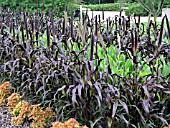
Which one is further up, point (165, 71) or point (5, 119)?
point (165, 71)

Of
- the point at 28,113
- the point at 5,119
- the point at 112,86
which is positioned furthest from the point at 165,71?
the point at 5,119

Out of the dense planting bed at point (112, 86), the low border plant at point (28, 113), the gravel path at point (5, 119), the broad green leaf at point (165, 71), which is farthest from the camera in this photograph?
the gravel path at point (5, 119)

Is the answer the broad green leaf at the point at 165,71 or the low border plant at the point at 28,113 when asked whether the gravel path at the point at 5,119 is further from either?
the broad green leaf at the point at 165,71

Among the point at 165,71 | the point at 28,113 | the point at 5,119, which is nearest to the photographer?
the point at 165,71

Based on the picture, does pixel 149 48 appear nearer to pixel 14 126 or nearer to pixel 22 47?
pixel 22 47

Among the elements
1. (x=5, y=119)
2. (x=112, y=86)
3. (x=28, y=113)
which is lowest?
(x=5, y=119)

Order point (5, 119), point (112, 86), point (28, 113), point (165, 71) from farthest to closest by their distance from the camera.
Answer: point (5, 119) → point (28, 113) → point (165, 71) → point (112, 86)

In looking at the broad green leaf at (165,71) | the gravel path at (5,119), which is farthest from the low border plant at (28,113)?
the broad green leaf at (165,71)

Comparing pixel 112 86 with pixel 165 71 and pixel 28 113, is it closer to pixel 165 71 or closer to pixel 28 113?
pixel 165 71

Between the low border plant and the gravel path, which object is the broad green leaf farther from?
the gravel path

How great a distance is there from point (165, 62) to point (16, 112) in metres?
1.78

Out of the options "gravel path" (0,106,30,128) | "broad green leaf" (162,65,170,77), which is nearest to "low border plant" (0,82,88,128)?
"gravel path" (0,106,30,128)

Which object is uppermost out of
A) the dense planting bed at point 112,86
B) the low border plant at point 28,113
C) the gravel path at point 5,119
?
the dense planting bed at point 112,86

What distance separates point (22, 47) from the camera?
3658 mm
